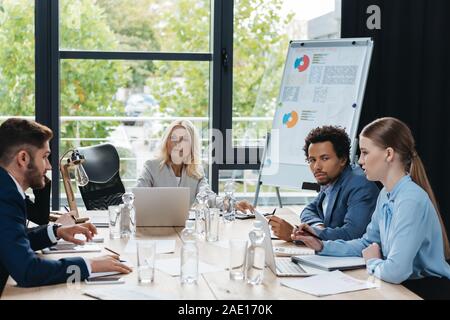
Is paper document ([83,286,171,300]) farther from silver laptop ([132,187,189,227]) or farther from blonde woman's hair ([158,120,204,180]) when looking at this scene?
blonde woman's hair ([158,120,204,180])

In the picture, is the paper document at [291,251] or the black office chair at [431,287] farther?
the paper document at [291,251]

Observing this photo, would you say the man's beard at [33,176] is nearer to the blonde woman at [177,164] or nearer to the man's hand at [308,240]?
the man's hand at [308,240]

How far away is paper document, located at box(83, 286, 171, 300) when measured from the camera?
1.89 m

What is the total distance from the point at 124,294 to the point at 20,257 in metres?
0.35

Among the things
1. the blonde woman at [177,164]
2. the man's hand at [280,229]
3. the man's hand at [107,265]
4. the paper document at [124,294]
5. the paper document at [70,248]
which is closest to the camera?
the paper document at [124,294]

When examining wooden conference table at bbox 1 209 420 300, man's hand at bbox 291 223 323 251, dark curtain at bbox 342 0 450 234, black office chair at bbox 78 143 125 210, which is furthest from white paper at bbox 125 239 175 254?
dark curtain at bbox 342 0 450 234

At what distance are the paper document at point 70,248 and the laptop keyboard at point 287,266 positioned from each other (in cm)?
72

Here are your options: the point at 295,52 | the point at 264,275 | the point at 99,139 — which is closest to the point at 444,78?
the point at 295,52

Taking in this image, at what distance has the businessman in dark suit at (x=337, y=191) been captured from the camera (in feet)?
9.66

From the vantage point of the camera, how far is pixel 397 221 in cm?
227

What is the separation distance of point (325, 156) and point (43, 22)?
2598 millimetres

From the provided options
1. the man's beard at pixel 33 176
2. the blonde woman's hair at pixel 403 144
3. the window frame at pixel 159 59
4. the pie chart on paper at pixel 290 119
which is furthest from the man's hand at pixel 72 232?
the pie chart on paper at pixel 290 119

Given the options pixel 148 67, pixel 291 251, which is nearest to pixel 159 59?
pixel 148 67

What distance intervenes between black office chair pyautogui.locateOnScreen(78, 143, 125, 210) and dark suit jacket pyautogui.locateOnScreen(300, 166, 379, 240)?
147 cm
